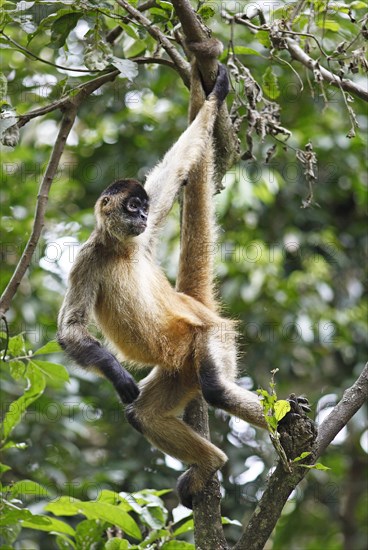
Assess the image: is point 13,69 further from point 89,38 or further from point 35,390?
point 35,390

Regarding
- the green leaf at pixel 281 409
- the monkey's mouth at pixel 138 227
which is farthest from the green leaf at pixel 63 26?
the green leaf at pixel 281 409

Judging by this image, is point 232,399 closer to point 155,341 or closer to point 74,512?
point 155,341

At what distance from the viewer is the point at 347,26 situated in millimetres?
5688

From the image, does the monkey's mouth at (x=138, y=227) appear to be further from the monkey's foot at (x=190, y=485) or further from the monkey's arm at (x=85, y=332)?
the monkey's foot at (x=190, y=485)

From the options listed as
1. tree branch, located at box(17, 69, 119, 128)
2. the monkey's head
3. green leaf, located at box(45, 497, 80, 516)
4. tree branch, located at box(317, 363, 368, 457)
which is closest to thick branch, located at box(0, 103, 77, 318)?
tree branch, located at box(17, 69, 119, 128)

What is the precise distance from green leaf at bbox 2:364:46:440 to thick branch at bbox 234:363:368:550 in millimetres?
1496

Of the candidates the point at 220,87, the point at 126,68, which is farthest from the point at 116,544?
the point at 220,87

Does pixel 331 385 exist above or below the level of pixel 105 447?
above

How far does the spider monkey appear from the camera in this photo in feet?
17.0

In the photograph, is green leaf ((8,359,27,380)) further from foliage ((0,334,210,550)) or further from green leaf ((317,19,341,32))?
green leaf ((317,19,341,32))

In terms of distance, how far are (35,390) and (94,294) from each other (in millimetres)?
980

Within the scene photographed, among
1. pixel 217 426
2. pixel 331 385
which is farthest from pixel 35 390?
pixel 331 385

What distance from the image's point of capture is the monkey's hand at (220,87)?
18.2 feet

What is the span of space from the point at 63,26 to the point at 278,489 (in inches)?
119
